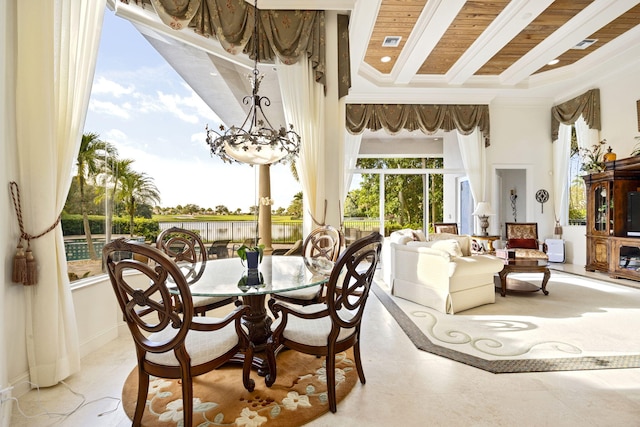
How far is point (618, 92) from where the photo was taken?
5.49 m

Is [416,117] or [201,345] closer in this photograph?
[201,345]

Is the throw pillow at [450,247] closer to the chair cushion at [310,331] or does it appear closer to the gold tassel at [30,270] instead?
the chair cushion at [310,331]

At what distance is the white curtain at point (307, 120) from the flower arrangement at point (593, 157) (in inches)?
198

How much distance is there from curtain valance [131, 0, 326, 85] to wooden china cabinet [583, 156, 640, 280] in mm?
5023

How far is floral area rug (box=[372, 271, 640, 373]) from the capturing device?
2381mm

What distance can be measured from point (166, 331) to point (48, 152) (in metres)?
1.40

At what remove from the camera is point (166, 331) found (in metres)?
1.76

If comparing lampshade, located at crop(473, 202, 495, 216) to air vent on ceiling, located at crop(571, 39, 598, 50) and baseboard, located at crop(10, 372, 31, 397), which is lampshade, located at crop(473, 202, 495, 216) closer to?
air vent on ceiling, located at crop(571, 39, 598, 50)

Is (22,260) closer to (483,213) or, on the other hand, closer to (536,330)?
(536,330)

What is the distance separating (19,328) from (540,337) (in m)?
3.92

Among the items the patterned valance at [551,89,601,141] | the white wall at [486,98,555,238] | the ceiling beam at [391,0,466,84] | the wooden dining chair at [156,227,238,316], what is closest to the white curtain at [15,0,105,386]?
the wooden dining chair at [156,227,238,316]

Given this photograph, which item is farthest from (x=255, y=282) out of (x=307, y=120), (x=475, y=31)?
(x=475, y=31)

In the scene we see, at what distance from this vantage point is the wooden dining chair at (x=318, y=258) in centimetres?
255

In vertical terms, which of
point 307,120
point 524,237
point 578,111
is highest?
point 578,111
